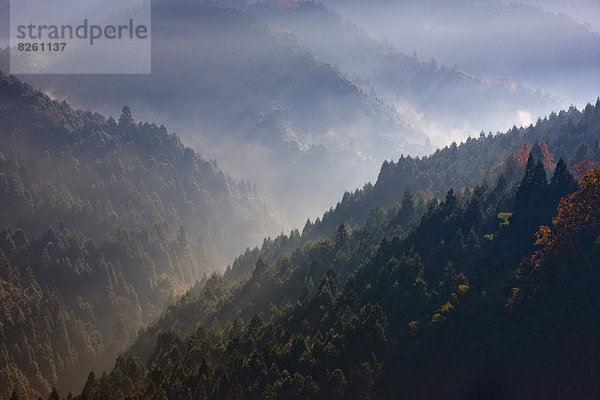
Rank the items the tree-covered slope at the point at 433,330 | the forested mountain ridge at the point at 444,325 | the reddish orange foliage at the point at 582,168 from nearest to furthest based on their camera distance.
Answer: the tree-covered slope at the point at 433,330, the forested mountain ridge at the point at 444,325, the reddish orange foliage at the point at 582,168

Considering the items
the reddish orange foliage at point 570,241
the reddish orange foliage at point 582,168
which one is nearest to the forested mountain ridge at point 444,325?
the reddish orange foliage at point 570,241

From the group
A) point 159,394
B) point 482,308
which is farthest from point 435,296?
point 159,394

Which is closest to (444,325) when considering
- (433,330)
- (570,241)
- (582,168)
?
(433,330)

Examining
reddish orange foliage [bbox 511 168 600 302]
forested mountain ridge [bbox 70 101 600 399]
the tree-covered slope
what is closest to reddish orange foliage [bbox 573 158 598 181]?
forested mountain ridge [bbox 70 101 600 399]

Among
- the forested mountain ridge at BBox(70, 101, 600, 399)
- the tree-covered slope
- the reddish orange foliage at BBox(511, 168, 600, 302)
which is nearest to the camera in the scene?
the tree-covered slope

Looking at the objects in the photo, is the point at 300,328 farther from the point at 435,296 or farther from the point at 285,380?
the point at 435,296

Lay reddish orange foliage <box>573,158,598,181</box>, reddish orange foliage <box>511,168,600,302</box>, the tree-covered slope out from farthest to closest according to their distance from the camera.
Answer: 1. reddish orange foliage <box>573,158,598,181</box>
2. reddish orange foliage <box>511,168,600,302</box>
3. the tree-covered slope

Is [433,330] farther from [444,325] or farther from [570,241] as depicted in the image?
[570,241]

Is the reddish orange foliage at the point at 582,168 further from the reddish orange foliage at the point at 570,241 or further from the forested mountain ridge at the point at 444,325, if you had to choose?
the reddish orange foliage at the point at 570,241

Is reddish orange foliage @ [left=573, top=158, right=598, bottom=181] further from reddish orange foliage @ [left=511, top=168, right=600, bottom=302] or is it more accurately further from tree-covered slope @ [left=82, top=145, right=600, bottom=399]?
reddish orange foliage @ [left=511, top=168, right=600, bottom=302]

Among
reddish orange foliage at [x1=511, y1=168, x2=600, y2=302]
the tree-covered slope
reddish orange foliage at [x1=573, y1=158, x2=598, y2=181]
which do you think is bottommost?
the tree-covered slope
